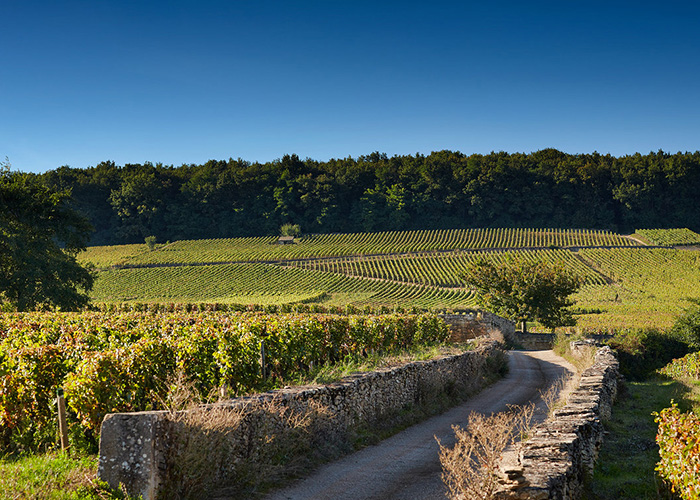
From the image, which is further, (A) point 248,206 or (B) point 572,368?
(A) point 248,206

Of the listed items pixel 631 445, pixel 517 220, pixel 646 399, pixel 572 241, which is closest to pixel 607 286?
pixel 572 241

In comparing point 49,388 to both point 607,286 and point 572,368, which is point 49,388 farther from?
point 607,286

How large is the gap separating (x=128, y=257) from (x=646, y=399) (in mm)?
91243

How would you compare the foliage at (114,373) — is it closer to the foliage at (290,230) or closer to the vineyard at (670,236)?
the foliage at (290,230)

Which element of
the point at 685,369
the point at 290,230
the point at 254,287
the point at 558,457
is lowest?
the point at 685,369

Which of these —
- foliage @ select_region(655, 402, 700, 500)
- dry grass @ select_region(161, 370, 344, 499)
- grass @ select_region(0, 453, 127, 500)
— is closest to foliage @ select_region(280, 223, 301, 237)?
dry grass @ select_region(161, 370, 344, 499)

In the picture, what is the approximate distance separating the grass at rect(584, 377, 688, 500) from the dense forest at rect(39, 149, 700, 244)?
345 ft

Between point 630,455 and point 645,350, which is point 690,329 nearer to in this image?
point 645,350

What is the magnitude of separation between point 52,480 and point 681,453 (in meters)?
6.93

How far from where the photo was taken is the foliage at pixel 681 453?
604cm

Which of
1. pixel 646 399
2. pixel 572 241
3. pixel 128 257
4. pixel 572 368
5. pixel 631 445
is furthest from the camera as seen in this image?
pixel 572 241

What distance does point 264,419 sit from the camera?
26.9ft

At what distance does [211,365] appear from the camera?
9.99m

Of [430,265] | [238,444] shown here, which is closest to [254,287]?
[430,265]
